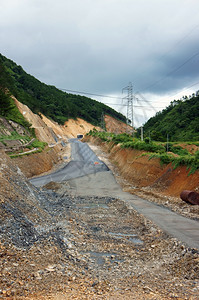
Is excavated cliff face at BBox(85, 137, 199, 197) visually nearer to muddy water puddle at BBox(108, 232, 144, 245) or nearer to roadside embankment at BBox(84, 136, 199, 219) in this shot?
roadside embankment at BBox(84, 136, 199, 219)

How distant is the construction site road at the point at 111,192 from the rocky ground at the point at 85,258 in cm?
94

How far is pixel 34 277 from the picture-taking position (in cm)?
790

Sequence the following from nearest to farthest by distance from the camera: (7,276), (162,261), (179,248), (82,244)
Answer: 1. (7,276)
2. (162,261)
3. (179,248)
4. (82,244)

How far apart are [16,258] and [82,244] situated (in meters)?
4.35

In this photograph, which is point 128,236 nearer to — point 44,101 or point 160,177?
point 160,177

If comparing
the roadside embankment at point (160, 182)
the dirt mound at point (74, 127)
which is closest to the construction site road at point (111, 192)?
the roadside embankment at point (160, 182)

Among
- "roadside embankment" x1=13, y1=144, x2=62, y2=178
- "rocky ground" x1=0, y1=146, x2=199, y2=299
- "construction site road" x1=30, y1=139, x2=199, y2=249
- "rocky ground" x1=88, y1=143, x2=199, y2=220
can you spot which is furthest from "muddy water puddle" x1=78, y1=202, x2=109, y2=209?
"roadside embankment" x1=13, y1=144, x2=62, y2=178

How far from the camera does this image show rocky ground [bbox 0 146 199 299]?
7582 millimetres

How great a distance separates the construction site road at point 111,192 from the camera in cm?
1425

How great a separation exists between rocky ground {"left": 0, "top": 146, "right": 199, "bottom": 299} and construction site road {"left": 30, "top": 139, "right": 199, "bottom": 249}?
945 millimetres

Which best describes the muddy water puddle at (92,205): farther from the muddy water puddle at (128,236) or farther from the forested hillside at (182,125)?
the forested hillside at (182,125)

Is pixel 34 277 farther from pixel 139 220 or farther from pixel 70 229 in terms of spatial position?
pixel 139 220

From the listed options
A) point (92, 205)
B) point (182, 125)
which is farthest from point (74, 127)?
point (92, 205)

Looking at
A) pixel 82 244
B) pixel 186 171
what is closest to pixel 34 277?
pixel 82 244
